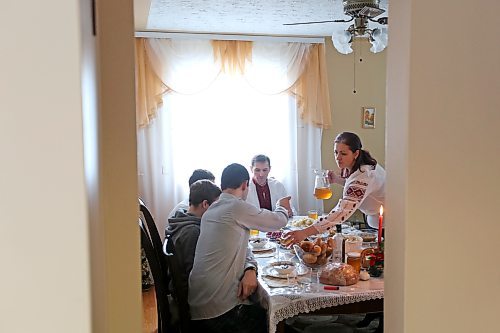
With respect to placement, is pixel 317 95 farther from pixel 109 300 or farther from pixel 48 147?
pixel 48 147

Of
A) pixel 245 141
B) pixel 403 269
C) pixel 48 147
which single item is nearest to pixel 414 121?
pixel 403 269

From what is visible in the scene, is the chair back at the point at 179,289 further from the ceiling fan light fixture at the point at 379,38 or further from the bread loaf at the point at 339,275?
the ceiling fan light fixture at the point at 379,38

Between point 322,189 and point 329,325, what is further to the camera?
point 329,325

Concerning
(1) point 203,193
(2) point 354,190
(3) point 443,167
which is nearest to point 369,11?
(2) point 354,190

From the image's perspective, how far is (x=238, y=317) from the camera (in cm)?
241

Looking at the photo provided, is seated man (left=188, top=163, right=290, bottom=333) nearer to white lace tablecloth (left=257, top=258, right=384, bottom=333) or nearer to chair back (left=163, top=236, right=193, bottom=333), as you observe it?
chair back (left=163, top=236, right=193, bottom=333)

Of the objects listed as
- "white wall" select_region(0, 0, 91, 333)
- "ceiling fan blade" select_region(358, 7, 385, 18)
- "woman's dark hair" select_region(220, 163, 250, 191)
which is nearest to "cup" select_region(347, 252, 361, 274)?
"woman's dark hair" select_region(220, 163, 250, 191)

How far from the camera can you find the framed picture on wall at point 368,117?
17.0 feet

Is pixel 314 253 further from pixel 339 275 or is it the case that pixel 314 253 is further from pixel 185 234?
Answer: pixel 185 234

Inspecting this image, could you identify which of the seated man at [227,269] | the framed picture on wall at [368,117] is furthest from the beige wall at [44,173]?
the framed picture on wall at [368,117]

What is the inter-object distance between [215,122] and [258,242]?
6.71ft

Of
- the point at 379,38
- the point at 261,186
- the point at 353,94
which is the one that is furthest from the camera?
the point at 353,94

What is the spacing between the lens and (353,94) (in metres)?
5.13

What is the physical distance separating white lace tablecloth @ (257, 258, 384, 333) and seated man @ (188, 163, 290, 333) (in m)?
0.22
